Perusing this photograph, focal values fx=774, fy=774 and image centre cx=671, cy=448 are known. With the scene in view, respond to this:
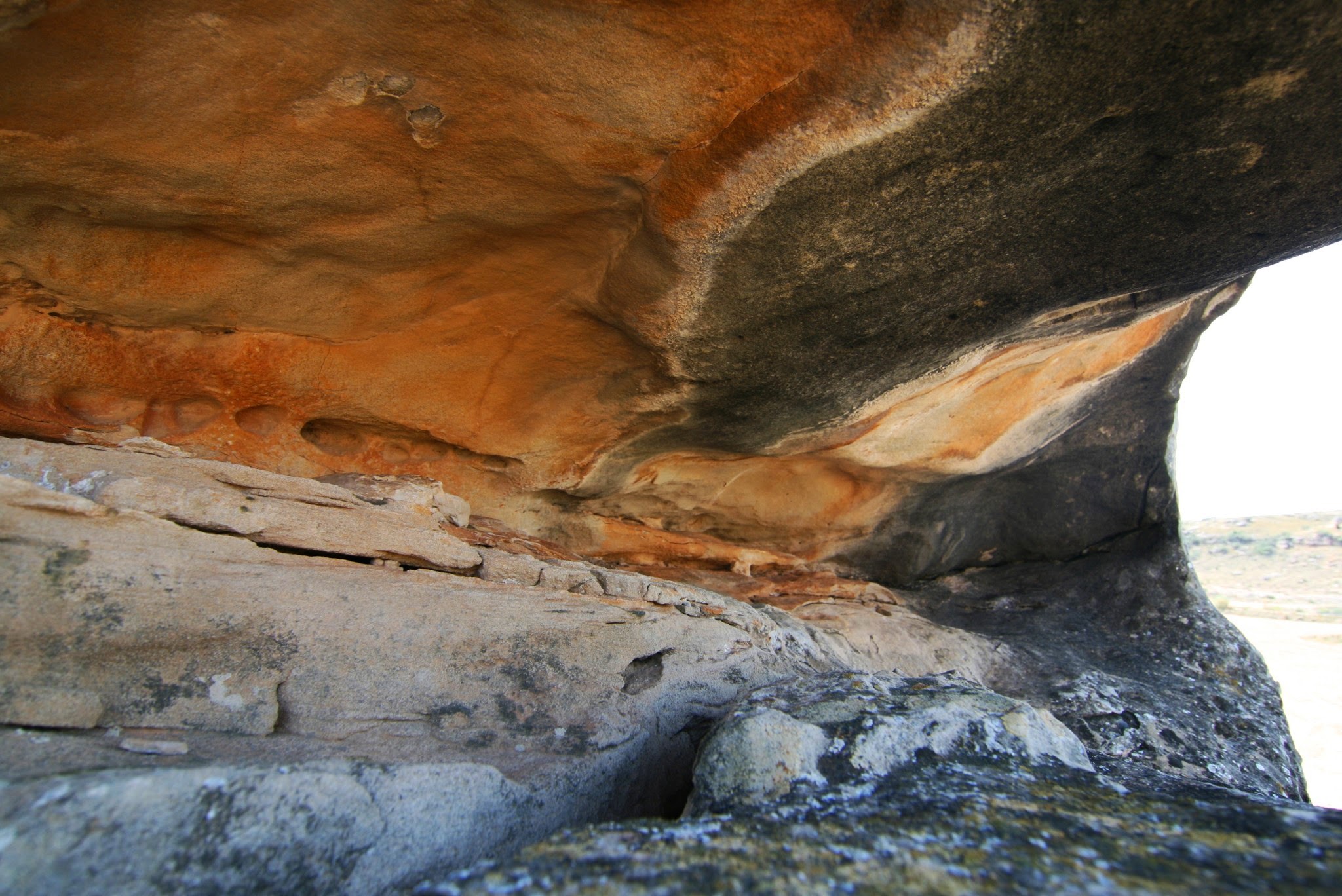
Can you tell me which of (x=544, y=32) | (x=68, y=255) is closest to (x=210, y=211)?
(x=68, y=255)

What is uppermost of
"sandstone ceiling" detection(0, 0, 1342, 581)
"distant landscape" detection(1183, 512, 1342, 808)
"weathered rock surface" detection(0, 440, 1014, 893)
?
"distant landscape" detection(1183, 512, 1342, 808)

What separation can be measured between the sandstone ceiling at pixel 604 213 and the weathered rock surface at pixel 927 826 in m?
1.41

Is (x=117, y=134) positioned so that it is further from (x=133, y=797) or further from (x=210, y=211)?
(x=133, y=797)

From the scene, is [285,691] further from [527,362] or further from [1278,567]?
[1278,567]

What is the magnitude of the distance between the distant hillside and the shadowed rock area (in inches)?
694

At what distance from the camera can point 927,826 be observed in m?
1.53

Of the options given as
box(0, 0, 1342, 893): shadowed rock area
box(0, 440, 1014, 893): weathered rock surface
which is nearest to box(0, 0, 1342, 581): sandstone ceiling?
box(0, 0, 1342, 893): shadowed rock area

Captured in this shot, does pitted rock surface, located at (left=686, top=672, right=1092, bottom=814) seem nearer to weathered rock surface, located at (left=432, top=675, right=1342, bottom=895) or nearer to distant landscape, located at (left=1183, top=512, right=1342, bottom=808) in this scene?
weathered rock surface, located at (left=432, top=675, right=1342, bottom=895)

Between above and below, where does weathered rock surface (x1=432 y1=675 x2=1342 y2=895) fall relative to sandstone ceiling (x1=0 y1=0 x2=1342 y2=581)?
below

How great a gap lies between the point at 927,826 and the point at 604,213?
1.91 m

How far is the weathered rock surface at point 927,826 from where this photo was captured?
1322 mm

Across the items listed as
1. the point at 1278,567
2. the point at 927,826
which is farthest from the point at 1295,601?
the point at 927,826

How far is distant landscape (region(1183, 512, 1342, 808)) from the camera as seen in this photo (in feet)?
38.3

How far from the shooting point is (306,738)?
1878 mm
